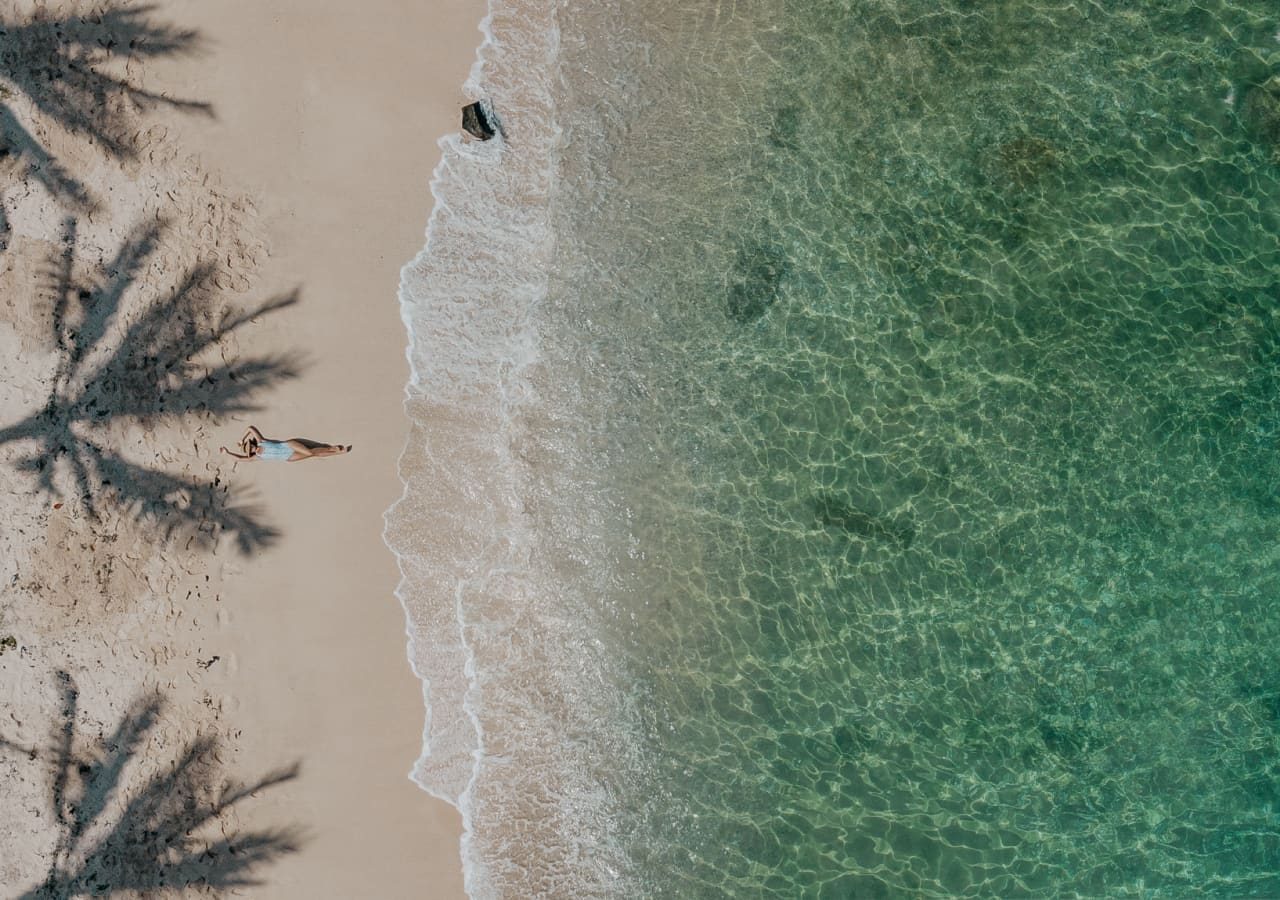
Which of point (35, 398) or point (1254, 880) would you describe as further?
point (35, 398)

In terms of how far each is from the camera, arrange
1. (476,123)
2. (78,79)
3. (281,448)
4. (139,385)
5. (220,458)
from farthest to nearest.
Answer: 1. (78,79)
2. (139,385)
3. (220,458)
4. (476,123)
5. (281,448)

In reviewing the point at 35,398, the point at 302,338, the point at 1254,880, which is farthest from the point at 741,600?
the point at 35,398

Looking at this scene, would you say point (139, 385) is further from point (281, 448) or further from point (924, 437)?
point (924, 437)

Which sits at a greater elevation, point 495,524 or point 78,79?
point 78,79

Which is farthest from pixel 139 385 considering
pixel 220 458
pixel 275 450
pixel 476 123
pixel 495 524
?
pixel 476 123

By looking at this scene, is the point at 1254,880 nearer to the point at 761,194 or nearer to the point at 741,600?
the point at 741,600

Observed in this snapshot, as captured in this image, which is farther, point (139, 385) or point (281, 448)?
point (139, 385)
